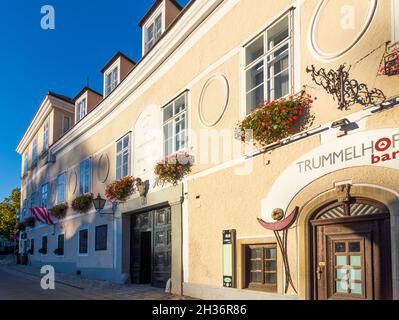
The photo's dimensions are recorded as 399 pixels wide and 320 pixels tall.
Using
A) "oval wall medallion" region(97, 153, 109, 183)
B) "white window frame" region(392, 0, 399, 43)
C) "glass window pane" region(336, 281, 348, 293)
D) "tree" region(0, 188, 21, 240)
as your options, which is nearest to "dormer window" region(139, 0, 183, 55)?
"oval wall medallion" region(97, 153, 109, 183)

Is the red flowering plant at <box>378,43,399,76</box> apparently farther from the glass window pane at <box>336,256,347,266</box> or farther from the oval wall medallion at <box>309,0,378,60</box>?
the glass window pane at <box>336,256,347,266</box>

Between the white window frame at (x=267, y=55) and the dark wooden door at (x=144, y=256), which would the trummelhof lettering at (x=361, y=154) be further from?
the dark wooden door at (x=144, y=256)

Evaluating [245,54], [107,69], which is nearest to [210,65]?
[245,54]

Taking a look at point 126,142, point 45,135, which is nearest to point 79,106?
point 45,135

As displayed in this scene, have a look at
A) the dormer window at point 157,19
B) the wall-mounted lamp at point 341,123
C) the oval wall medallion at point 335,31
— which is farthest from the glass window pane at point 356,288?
the dormer window at point 157,19

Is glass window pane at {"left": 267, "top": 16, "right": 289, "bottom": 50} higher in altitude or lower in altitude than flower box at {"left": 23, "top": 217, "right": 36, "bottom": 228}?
higher

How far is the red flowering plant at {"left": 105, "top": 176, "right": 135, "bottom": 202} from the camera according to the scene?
1488cm

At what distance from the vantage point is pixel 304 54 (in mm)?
8141

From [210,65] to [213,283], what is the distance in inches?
211

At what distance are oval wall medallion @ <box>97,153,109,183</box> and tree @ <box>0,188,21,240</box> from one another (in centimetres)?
3240

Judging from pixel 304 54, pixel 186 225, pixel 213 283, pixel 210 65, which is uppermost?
pixel 210 65

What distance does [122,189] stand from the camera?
49.3 ft

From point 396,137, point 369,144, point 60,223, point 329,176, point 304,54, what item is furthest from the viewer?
point 60,223

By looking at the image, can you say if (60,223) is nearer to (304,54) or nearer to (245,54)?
(245,54)
